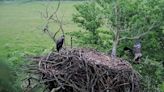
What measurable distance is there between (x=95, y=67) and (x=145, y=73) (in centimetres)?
388

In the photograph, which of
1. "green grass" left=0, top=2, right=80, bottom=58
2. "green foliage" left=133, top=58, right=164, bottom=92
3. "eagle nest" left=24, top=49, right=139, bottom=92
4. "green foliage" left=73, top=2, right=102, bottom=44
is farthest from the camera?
"green grass" left=0, top=2, right=80, bottom=58

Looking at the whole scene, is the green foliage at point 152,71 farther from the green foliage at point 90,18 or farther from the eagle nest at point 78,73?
the eagle nest at point 78,73

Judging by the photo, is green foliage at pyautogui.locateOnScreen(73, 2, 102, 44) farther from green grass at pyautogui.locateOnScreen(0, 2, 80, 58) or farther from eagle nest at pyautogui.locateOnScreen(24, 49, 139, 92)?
green grass at pyautogui.locateOnScreen(0, 2, 80, 58)

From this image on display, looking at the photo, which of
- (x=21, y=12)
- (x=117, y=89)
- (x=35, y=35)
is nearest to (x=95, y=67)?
(x=117, y=89)

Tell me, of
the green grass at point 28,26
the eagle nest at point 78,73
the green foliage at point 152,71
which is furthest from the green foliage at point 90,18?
the green grass at point 28,26

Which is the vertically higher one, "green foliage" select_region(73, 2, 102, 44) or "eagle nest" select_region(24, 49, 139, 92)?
"green foliage" select_region(73, 2, 102, 44)

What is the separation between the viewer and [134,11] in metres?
11.5

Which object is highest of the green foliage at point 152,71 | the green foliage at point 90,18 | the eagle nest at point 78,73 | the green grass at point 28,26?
the green foliage at point 90,18

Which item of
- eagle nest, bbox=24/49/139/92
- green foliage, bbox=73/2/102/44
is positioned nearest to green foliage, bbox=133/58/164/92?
green foliage, bbox=73/2/102/44

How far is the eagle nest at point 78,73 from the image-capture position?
6594mm

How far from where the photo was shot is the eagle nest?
21.6 ft

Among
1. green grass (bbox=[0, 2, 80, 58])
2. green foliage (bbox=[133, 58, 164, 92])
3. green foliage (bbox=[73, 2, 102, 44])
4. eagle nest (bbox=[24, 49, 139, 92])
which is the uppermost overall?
green foliage (bbox=[73, 2, 102, 44])

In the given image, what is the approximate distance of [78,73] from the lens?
663cm

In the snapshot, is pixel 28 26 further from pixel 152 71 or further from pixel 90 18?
pixel 152 71
